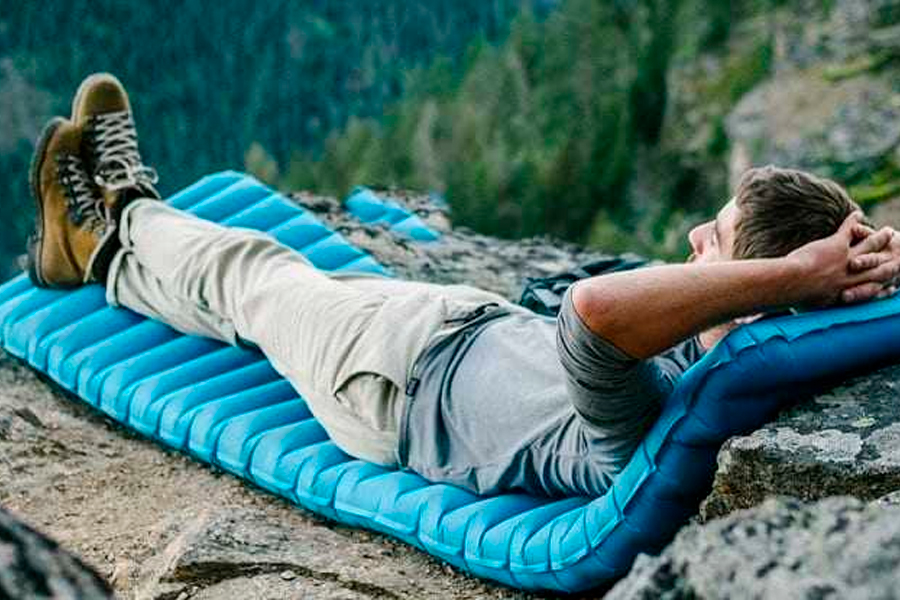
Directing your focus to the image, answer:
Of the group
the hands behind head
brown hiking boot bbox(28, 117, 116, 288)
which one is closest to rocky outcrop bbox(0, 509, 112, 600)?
the hands behind head

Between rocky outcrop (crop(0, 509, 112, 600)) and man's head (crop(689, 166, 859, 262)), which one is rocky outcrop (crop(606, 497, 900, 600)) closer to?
rocky outcrop (crop(0, 509, 112, 600))

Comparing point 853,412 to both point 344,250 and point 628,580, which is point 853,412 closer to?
point 628,580

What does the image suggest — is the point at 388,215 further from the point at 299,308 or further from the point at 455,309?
the point at 455,309

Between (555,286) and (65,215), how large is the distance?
149cm

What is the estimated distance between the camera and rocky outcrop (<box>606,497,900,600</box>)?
1090mm

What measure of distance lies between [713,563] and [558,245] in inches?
158

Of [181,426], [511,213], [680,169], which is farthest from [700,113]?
[181,426]

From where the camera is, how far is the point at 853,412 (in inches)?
96.7

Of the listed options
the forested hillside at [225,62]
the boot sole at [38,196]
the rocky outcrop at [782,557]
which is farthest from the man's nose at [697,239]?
the forested hillside at [225,62]

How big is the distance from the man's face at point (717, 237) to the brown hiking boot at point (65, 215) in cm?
200

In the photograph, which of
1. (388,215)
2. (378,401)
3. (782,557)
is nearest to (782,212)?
(378,401)

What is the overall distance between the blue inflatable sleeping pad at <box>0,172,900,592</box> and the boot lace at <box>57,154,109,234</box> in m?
0.24

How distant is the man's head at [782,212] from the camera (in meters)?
2.46

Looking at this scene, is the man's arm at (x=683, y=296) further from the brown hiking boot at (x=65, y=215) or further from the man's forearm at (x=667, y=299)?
the brown hiking boot at (x=65, y=215)
